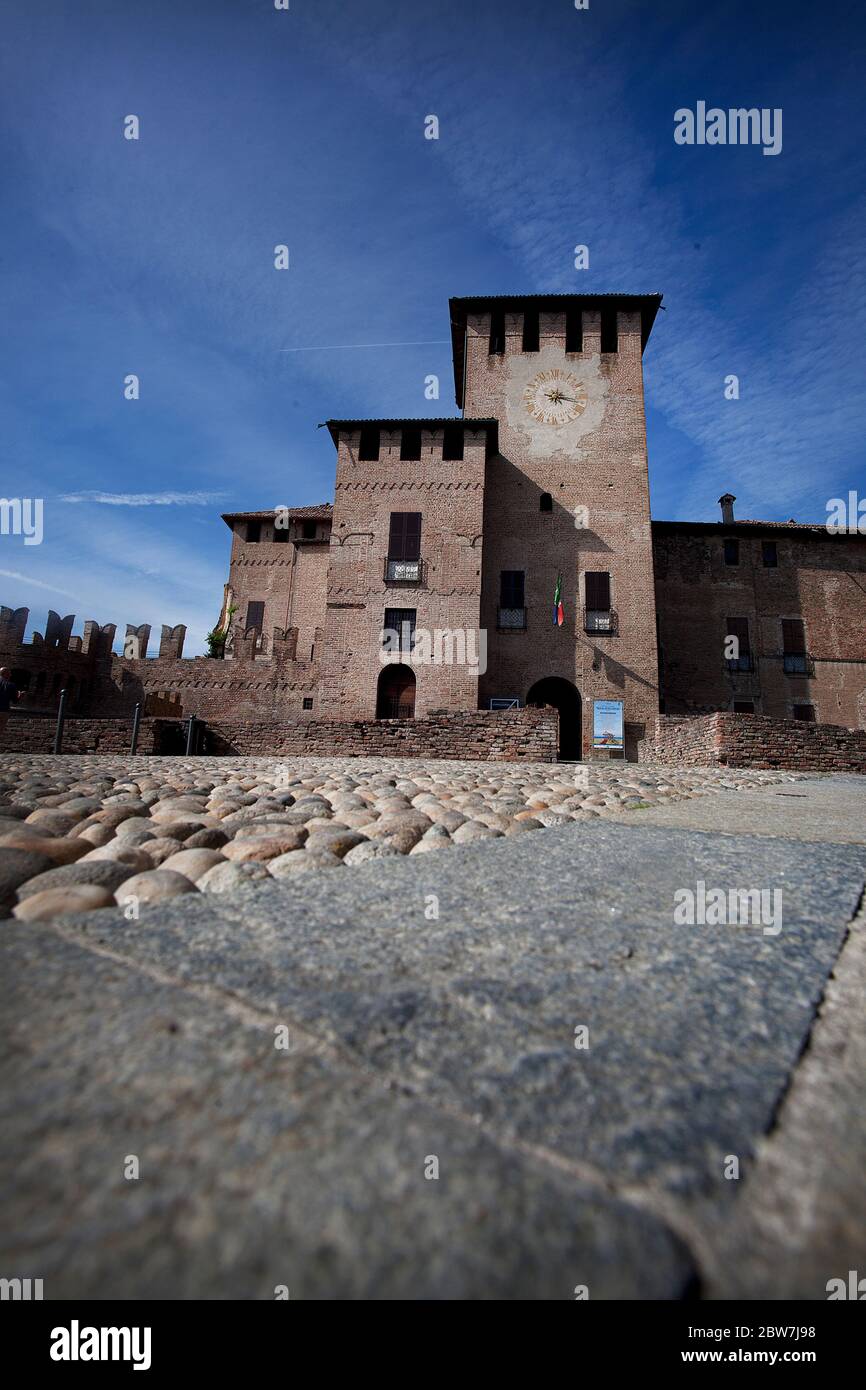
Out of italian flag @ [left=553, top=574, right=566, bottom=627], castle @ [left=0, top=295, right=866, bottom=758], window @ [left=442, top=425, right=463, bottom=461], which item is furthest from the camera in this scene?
window @ [left=442, top=425, right=463, bottom=461]

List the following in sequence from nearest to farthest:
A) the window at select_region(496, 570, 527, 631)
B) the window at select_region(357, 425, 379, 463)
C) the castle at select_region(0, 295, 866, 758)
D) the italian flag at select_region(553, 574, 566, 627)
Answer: the castle at select_region(0, 295, 866, 758) → the italian flag at select_region(553, 574, 566, 627) → the window at select_region(496, 570, 527, 631) → the window at select_region(357, 425, 379, 463)

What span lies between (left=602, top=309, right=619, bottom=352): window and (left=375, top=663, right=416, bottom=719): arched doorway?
13416mm

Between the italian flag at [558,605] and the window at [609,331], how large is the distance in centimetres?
846

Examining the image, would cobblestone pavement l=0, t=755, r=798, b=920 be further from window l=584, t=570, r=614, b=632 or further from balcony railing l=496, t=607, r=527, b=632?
window l=584, t=570, r=614, b=632

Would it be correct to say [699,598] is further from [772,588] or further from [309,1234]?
[309,1234]

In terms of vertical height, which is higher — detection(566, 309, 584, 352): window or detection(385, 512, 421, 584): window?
detection(566, 309, 584, 352): window

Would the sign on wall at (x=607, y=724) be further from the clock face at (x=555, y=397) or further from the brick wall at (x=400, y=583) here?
the clock face at (x=555, y=397)

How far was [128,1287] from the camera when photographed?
0.41m

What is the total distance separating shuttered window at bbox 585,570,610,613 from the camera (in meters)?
19.1

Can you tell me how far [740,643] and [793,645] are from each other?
7.33ft

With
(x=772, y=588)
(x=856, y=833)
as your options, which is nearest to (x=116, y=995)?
(x=856, y=833)

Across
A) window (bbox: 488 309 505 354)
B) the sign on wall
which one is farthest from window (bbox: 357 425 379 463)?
the sign on wall

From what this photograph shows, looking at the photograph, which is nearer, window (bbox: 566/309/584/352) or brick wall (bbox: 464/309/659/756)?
brick wall (bbox: 464/309/659/756)

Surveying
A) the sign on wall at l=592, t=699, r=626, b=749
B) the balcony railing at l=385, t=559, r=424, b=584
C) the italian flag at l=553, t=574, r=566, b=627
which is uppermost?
the balcony railing at l=385, t=559, r=424, b=584
